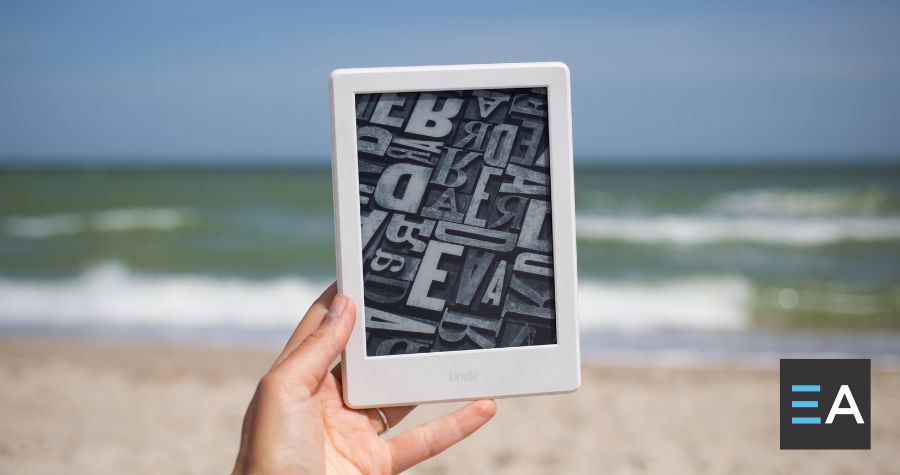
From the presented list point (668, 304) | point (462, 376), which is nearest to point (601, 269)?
point (668, 304)

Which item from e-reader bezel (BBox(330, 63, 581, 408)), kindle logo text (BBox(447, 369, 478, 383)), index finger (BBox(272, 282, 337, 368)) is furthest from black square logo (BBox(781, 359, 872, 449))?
index finger (BBox(272, 282, 337, 368))

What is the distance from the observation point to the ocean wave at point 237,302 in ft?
30.6

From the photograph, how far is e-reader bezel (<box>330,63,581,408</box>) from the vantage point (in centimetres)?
194

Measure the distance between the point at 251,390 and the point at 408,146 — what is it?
4.93m

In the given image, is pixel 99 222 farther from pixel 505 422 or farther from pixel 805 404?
pixel 805 404

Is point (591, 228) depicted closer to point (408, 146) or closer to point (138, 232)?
point (138, 232)

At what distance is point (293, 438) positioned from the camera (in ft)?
6.27

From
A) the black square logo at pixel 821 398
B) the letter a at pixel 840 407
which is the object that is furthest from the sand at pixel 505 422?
the letter a at pixel 840 407

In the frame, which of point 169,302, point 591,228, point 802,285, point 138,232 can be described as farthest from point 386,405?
point 138,232

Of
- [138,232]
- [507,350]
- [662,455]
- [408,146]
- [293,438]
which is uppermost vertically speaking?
[138,232]

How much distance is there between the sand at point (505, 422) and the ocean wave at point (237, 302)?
2047 millimetres

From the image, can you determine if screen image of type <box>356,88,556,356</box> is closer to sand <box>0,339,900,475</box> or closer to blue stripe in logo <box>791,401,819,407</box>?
blue stripe in logo <box>791,401,819,407</box>

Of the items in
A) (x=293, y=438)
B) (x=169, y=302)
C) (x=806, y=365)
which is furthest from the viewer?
(x=169, y=302)

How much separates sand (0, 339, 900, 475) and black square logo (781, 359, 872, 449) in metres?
0.80
